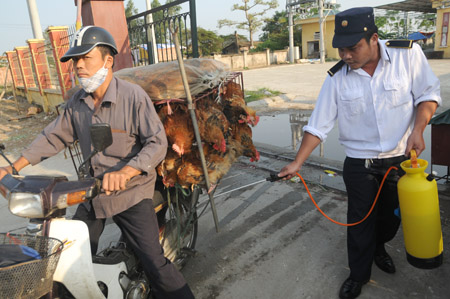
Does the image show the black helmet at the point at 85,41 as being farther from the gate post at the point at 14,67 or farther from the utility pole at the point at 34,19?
the gate post at the point at 14,67

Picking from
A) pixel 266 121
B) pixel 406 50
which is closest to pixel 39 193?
pixel 406 50

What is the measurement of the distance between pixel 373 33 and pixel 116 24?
517 centimetres

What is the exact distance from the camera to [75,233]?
1784 millimetres

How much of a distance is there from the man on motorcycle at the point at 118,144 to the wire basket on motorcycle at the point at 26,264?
44 centimetres

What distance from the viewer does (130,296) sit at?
212 cm

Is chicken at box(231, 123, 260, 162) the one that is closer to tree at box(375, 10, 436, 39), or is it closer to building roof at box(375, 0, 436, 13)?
building roof at box(375, 0, 436, 13)

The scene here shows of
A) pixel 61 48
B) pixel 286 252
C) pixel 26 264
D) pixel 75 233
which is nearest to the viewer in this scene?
pixel 26 264

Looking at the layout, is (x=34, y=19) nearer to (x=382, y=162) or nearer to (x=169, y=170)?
(x=169, y=170)

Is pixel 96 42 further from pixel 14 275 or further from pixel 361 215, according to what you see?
pixel 361 215

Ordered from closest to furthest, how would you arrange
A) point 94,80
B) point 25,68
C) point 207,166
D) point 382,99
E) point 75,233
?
point 75,233 < point 94,80 < point 382,99 < point 207,166 < point 25,68

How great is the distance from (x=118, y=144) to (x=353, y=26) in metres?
1.53

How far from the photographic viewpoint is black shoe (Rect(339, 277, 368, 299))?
2.34m

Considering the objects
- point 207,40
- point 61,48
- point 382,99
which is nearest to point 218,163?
point 382,99

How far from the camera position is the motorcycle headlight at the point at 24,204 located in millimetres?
1529
